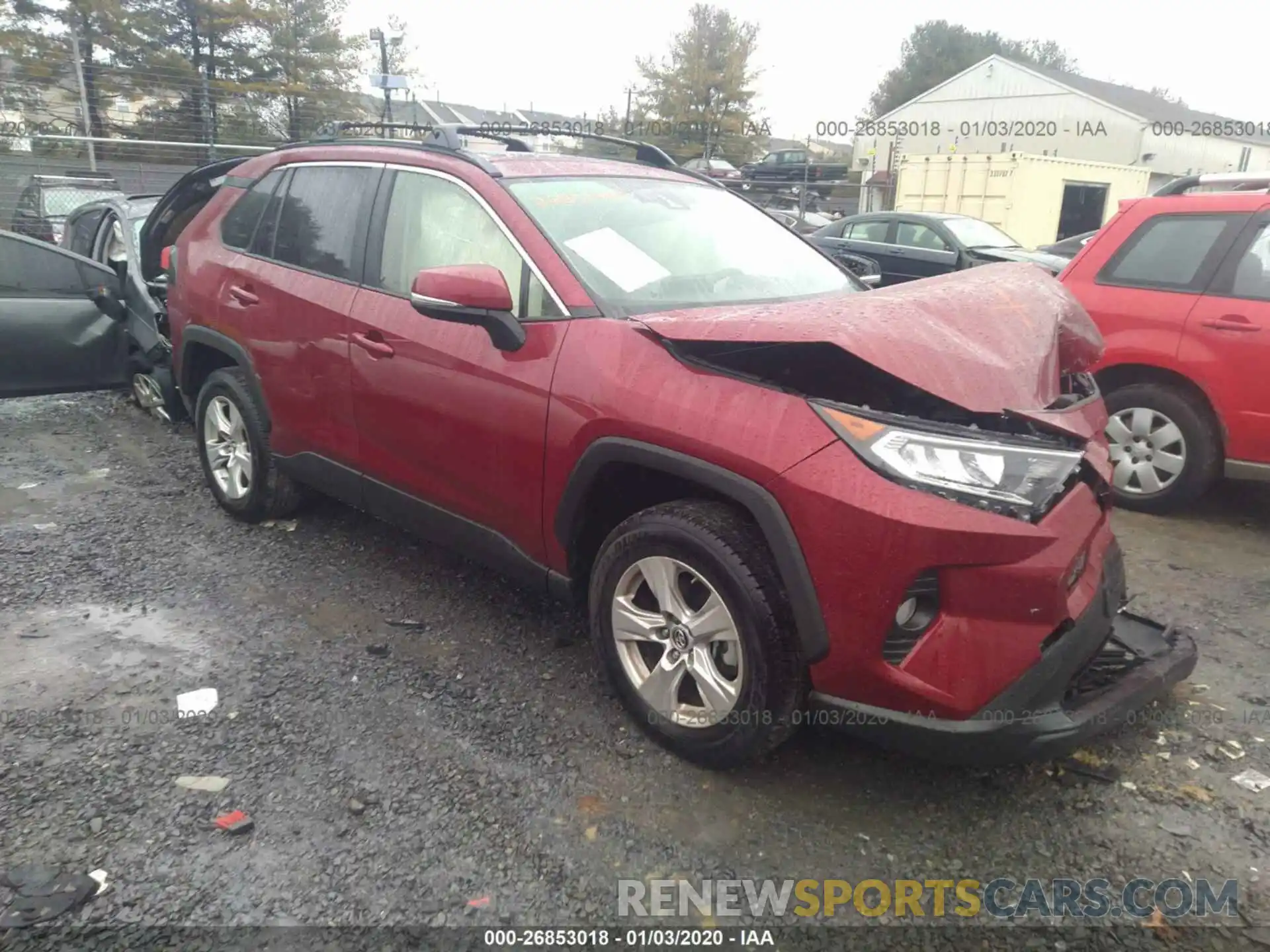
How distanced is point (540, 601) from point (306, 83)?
25117mm

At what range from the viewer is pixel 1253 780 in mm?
2715

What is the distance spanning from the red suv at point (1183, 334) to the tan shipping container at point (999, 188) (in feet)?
48.2

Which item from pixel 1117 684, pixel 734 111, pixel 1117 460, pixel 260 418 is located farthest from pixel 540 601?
pixel 734 111

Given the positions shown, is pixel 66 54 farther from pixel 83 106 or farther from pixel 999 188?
pixel 999 188

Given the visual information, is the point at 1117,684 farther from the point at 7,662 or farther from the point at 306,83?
the point at 306,83

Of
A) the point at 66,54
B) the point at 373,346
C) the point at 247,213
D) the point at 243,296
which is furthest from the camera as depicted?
the point at 66,54

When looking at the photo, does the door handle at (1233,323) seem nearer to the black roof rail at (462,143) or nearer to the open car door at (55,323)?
the black roof rail at (462,143)

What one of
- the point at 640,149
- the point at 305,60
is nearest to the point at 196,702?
the point at 640,149

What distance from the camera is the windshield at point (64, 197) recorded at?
11352 mm

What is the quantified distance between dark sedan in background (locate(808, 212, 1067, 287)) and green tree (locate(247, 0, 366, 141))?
17.1 metres

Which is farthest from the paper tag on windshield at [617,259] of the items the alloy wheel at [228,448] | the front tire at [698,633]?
the alloy wheel at [228,448]

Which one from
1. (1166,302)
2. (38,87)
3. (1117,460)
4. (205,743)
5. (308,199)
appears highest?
(38,87)

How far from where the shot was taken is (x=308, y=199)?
4078 millimetres

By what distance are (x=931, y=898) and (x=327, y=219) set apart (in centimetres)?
347
